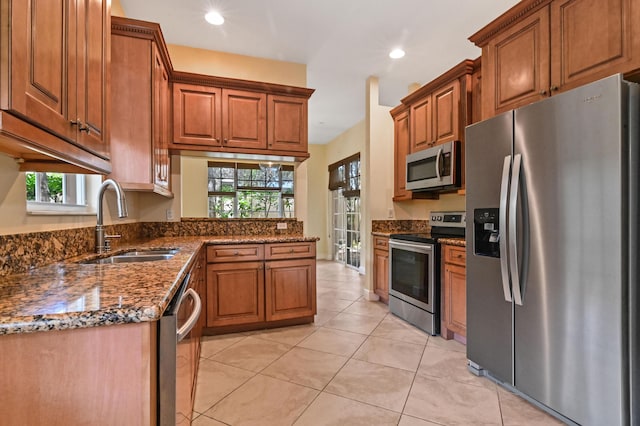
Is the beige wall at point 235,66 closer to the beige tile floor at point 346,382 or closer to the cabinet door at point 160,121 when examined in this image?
the cabinet door at point 160,121

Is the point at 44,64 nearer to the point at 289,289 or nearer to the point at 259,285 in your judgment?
the point at 259,285

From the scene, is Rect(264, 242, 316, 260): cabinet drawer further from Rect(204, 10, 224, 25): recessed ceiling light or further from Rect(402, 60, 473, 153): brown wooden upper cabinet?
Rect(204, 10, 224, 25): recessed ceiling light

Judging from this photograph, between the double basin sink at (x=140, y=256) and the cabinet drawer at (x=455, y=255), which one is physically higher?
the double basin sink at (x=140, y=256)

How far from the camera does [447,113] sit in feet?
10.3

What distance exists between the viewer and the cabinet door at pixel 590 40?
1.58m

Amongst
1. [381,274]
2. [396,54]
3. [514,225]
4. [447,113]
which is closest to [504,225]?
[514,225]

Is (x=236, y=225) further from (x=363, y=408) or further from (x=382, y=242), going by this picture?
(x=363, y=408)

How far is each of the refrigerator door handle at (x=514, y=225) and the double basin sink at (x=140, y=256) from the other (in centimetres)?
204

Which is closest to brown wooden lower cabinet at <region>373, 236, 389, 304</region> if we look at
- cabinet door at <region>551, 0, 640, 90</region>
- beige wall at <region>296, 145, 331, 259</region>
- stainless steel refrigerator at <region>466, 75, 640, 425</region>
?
stainless steel refrigerator at <region>466, 75, 640, 425</region>

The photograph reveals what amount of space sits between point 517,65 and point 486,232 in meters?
1.16

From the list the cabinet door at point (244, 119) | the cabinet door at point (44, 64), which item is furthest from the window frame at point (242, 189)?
the cabinet door at point (44, 64)

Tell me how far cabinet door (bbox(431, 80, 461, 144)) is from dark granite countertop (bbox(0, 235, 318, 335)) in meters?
2.75

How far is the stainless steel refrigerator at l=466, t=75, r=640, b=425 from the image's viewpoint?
1404 mm

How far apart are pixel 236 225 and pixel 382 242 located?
175cm
